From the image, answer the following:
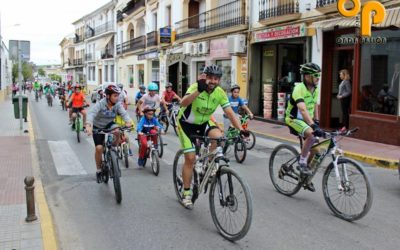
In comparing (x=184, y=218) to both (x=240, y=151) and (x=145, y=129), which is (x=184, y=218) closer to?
(x=145, y=129)

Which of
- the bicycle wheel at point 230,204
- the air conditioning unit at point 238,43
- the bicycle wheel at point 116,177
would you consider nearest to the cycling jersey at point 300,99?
the bicycle wheel at point 230,204

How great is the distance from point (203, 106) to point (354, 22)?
25.1 feet

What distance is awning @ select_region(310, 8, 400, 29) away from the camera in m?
10.6

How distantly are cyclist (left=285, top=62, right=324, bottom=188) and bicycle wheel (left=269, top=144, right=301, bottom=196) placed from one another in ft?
0.71

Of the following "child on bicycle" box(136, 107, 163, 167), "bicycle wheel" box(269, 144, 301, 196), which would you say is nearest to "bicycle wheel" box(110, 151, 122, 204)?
"child on bicycle" box(136, 107, 163, 167)

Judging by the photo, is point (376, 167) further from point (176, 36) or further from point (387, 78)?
point (176, 36)

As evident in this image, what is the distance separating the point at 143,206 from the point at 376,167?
17.6ft

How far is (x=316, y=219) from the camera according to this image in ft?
18.1

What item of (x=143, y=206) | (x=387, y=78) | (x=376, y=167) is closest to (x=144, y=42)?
(x=387, y=78)

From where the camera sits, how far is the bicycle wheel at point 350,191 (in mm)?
5262

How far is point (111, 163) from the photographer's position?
254 inches

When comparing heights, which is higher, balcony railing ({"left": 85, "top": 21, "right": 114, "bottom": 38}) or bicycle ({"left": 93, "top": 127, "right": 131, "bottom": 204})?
balcony railing ({"left": 85, "top": 21, "right": 114, "bottom": 38})

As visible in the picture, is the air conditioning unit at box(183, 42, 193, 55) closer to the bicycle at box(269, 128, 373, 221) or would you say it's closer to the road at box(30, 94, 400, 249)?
the road at box(30, 94, 400, 249)

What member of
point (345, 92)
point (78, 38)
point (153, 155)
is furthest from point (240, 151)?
point (78, 38)
